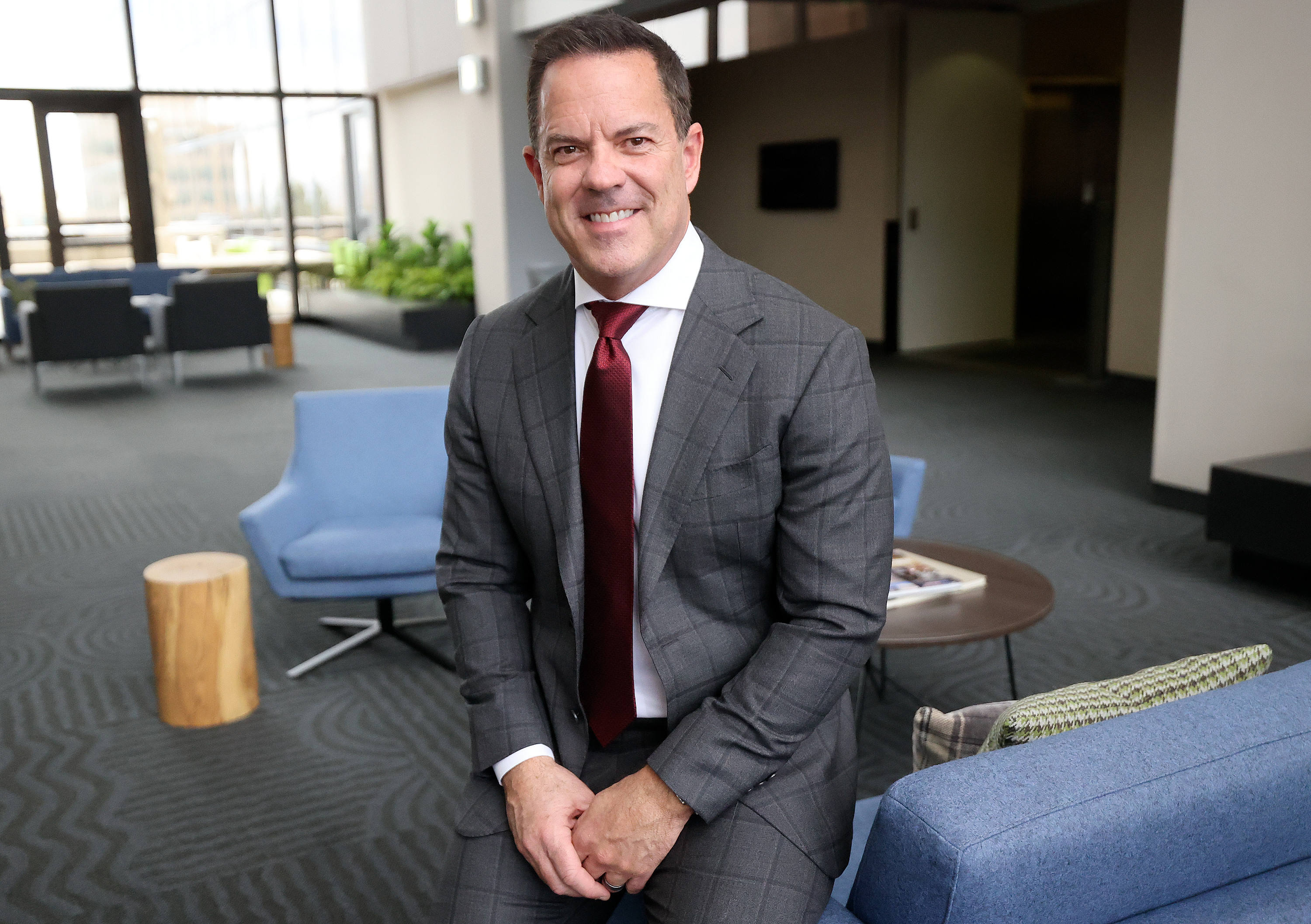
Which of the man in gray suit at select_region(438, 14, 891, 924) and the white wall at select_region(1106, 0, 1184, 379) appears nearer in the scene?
the man in gray suit at select_region(438, 14, 891, 924)

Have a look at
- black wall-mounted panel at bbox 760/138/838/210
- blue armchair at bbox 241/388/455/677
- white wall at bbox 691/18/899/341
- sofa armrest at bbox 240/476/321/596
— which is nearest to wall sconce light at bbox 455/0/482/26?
white wall at bbox 691/18/899/341

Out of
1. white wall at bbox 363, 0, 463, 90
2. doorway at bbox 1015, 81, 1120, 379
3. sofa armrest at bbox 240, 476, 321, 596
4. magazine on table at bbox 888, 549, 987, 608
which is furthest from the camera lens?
white wall at bbox 363, 0, 463, 90

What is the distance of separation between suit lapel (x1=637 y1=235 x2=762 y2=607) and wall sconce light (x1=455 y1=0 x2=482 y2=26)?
9.24 m

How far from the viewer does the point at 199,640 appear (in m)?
3.27

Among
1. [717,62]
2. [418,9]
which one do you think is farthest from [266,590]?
[418,9]

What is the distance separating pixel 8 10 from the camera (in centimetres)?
1204

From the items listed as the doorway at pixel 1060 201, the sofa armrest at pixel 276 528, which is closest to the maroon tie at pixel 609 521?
the sofa armrest at pixel 276 528

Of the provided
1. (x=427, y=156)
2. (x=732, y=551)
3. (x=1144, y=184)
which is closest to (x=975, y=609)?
(x=732, y=551)

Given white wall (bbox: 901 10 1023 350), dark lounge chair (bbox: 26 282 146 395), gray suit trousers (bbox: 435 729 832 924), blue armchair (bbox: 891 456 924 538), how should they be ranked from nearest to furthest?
1. gray suit trousers (bbox: 435 729 832 924)
2. blue armchair (bbox: 891 456 924 538)
3. dark lounge chair (bbox: 26 282 146 395)
4. white wall (bbox: 901 10 1023 350)

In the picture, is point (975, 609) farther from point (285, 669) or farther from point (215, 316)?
point (215, 316)

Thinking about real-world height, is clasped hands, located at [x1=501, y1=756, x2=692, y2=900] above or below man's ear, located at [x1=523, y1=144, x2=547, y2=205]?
below

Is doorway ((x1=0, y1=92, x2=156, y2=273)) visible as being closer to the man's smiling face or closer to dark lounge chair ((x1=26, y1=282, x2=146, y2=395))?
dark lounge chair ((x1=26, y1=282, x2=146, y2=395))

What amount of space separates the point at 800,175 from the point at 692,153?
963 centimetres

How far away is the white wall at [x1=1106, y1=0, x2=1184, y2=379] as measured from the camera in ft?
25.7
